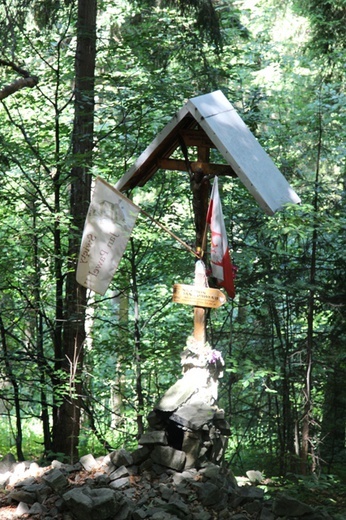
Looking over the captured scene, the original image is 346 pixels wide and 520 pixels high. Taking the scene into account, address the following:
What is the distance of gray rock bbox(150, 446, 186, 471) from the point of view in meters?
5.69

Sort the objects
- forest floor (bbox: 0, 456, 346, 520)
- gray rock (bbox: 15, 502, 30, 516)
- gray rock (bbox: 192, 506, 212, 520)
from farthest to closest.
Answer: gray rock (bbox: 15, 502, 30, 516) < forest floor (bbox: 0, 456, 346, 520) < gray rock (bbox: 192, 506, 212, 520)

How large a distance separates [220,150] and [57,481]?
316 cm

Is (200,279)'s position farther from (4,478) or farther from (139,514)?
(4,478)

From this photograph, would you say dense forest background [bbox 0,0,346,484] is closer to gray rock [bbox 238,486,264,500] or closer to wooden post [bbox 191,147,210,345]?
wooden post [bbox 191,147,210,345]

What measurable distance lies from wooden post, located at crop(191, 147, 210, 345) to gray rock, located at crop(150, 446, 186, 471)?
1.01 m

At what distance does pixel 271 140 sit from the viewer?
9547mm

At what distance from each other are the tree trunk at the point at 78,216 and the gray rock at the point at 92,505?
106 inches

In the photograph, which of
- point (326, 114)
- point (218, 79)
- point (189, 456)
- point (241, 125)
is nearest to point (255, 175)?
point (241, 125)

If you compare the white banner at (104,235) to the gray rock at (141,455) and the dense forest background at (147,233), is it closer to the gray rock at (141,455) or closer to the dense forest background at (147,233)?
the dense forest background at (147,233)

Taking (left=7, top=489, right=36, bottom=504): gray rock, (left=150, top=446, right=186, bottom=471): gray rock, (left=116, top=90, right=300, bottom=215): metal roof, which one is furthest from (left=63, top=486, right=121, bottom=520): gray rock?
(left=116, top=90, right=300, bottom=215): metal roof

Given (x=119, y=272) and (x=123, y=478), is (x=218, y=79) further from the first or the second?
(x=123, y=478)

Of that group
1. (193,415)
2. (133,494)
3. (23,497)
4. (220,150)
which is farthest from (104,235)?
(23,497)

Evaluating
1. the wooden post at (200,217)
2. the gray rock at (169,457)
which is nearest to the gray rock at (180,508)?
the gray rock at (169,457)

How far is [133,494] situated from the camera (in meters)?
5.39
